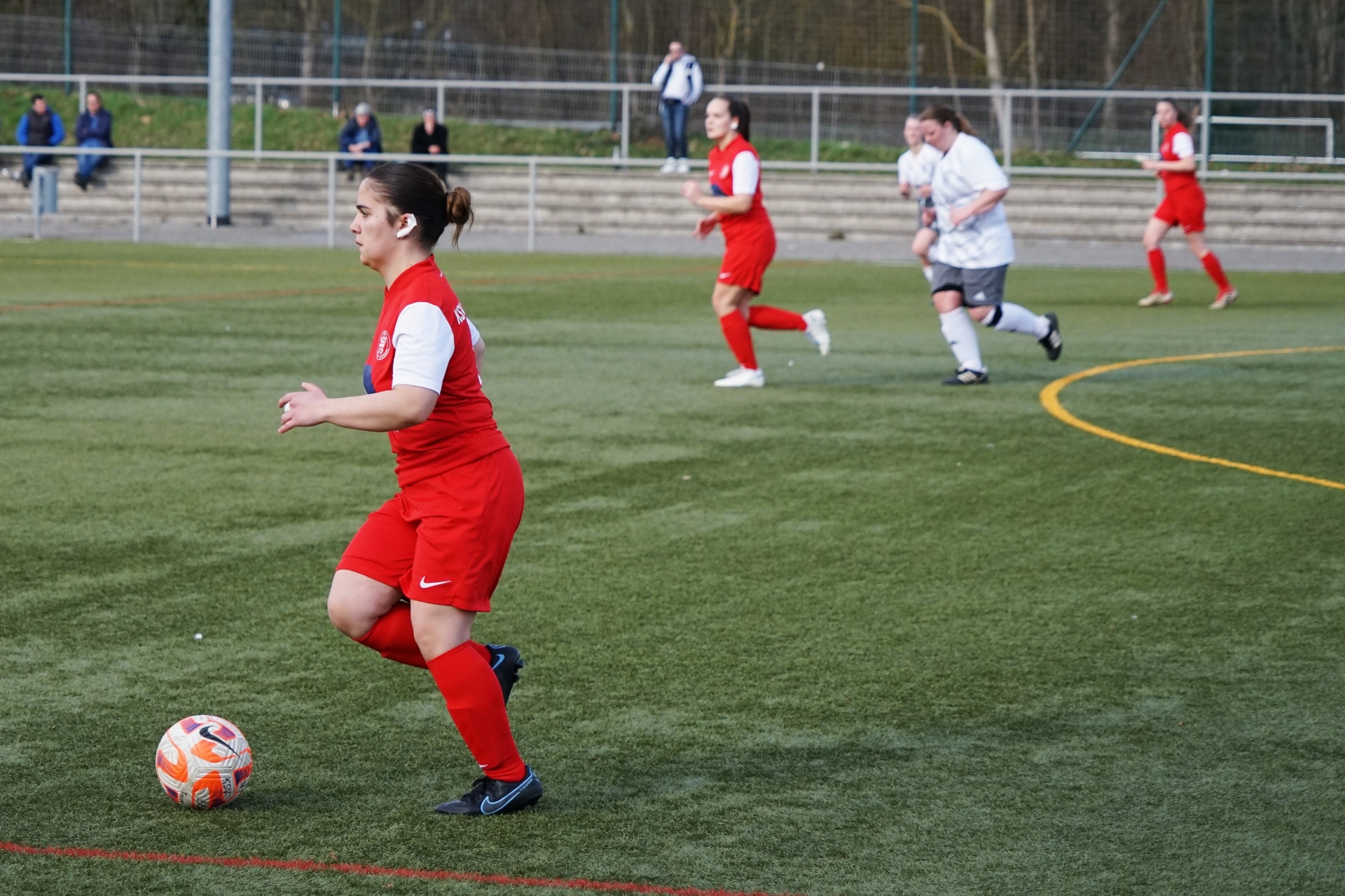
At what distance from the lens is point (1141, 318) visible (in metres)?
16.5

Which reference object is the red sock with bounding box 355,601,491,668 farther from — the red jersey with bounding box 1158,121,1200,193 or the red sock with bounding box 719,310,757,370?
the red jersey with bounding box 1158,121,1200,193

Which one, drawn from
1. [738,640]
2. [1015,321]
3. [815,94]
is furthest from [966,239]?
[815,94]

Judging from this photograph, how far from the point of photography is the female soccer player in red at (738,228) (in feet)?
36.2

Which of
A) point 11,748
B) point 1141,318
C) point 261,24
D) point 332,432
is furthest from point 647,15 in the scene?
point 11,748

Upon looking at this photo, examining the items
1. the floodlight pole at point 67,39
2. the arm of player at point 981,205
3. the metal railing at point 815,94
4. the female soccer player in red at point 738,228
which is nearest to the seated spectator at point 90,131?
the metal railing at point 815,94

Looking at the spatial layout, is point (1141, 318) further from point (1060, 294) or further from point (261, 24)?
point (261, 24)

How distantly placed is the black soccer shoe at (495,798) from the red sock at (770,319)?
7.76 meters

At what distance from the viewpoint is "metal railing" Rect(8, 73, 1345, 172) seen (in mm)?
26594

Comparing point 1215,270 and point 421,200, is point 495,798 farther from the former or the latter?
point 1215,270

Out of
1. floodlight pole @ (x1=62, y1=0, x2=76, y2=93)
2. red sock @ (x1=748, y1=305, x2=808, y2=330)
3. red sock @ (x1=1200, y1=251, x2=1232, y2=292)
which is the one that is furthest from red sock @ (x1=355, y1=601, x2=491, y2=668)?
floodlight pole @ (x1=62, y1=0, x2=76, y2=93)

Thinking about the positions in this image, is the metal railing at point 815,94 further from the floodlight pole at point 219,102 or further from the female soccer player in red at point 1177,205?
the female soccer player in red at point 1177,205

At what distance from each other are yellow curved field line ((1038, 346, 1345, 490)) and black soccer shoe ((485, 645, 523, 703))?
523 centimetres

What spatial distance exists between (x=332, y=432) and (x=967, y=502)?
371cm

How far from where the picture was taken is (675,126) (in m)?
27.4
